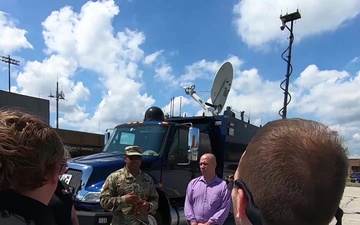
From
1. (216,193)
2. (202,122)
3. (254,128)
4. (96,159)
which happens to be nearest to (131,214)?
(216,193)

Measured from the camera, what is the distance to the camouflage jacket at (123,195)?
4.61m

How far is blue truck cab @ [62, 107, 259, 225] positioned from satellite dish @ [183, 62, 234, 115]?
1.02 m

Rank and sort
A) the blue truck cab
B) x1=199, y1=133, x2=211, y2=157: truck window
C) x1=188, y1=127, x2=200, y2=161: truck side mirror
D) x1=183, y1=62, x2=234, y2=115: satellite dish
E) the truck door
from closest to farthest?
the blue truck cab
x1=188, y1=127, x2=200, y2=161: truck side mirror
the truck door
x1=199, y1=133, x2=211, y2=157: truck window
x1=183, y1=62, x2=234, y2=115: satellite dish

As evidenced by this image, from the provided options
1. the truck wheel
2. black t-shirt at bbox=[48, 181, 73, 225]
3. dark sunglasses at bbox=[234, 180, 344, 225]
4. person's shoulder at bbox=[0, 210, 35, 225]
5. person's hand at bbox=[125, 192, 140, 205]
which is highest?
dark sunglasses at bbox=[234, 180, 344, 225]

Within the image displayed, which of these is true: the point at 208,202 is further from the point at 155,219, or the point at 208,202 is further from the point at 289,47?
the point at 289,47

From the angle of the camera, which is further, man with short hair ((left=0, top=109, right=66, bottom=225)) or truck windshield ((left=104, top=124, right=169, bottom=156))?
truck windshield ((left=104, top=124, right=169, bottom=156))

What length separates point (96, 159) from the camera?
6438 mm

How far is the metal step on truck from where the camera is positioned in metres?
5.80

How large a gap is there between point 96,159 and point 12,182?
503 centimetres

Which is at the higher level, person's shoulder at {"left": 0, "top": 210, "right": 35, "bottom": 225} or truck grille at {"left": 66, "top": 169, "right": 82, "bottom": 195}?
person's shoulder at {"left": 0, "top": 210, "right": 35, "bottom": 225}

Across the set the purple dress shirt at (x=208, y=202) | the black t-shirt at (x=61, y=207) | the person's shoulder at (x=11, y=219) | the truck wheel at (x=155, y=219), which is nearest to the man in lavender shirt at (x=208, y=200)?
the purple dress shirt at (x=208, y=202)

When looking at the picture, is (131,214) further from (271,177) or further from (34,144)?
(271,177)

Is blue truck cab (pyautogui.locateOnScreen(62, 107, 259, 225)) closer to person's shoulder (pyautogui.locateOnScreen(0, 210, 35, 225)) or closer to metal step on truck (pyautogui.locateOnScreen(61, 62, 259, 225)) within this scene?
metal step on truck (pyautogui.locateOnScreen(61, 62, 259, 225))

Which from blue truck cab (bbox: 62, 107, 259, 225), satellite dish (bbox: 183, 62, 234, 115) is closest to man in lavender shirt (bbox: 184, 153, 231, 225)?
blue truck cab (bbox: 62, 107, 259, 225)
